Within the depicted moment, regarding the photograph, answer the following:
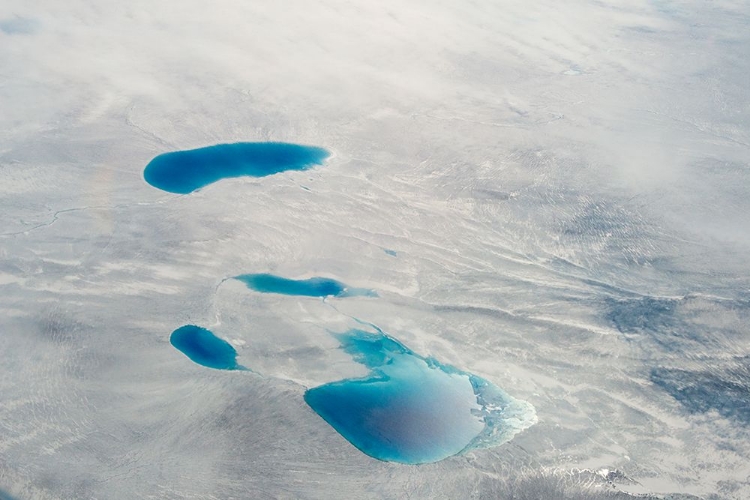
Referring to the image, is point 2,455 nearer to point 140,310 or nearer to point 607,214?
point 140,310

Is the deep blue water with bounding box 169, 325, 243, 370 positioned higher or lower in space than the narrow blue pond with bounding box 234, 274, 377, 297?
lower

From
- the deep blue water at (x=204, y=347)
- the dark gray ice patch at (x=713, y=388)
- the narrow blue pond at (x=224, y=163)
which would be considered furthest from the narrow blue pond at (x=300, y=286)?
the dark gray ice patch at (x=713, y=388)

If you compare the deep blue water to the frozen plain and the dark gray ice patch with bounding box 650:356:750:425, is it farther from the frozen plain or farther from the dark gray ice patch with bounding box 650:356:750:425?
the dark gray ice patch with bounding box 650:356:750:425

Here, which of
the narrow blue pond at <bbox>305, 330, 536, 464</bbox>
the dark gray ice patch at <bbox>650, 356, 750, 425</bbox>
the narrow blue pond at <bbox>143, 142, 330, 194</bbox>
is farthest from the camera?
the narrow blue pond at <bbox>143, 142, 330, 194</bbox>

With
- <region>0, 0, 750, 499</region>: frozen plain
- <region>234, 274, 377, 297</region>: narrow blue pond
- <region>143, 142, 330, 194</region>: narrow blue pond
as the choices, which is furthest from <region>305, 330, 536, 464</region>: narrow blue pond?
<region>143, 142, 330, 194</region>: narrow blue pond

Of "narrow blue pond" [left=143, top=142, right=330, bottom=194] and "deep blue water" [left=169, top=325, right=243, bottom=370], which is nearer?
"deep blue water" [left=169, top=325, right=243, bottom=370]

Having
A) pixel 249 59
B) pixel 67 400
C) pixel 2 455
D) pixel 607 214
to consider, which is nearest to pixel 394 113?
pixel 249 59

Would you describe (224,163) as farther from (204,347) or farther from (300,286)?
(204,347)
